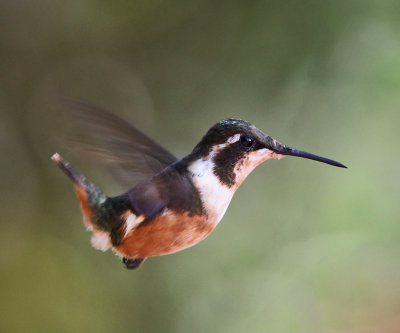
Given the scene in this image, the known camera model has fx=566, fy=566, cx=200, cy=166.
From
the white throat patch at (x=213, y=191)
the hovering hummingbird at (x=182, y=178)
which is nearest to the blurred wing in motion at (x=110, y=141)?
the hovering hummingbird at (x=182, y=178)

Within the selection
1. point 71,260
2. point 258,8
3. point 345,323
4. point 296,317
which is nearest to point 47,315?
point 71,260

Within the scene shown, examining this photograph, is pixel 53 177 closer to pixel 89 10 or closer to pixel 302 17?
pixel 89 10

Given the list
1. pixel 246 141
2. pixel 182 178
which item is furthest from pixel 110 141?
pixel 246 141

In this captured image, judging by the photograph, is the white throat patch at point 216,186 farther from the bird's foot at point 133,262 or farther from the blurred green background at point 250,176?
the blurred green background at point 250,176

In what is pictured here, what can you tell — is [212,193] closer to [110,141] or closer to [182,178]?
[182,178]

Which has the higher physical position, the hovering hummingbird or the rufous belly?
the hovering hummingbird

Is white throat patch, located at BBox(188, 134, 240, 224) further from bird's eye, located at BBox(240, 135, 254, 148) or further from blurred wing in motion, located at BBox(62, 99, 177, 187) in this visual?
blurred wing in motion, located at BBox(62, 99, 177, 187)

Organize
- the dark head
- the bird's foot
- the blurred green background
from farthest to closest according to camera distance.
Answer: the blurred green background
the bird's foot
the dark head

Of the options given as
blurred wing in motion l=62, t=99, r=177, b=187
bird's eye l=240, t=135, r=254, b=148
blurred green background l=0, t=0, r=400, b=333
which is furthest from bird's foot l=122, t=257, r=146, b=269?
blurred green background l=0, t=0, r=400, b=333
